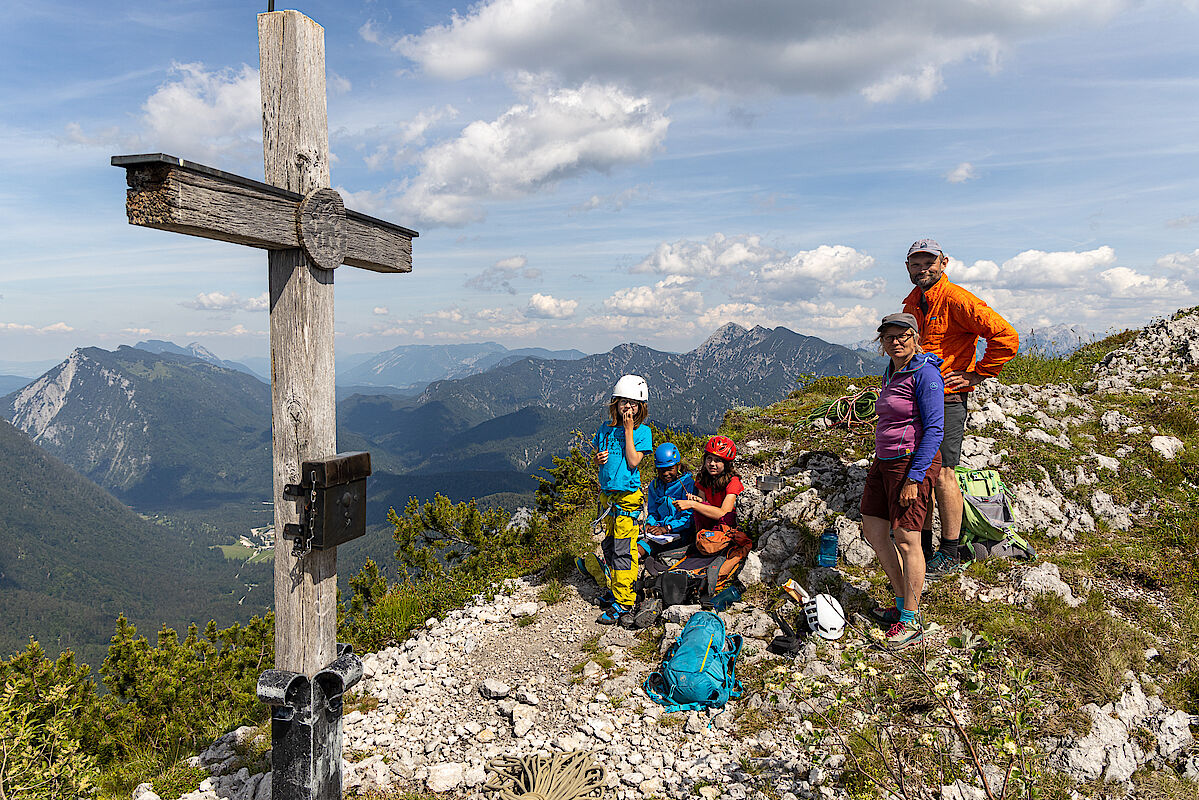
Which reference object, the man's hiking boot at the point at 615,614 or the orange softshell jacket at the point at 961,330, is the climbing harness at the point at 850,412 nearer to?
the orange softshell jacket at the point at 961,330

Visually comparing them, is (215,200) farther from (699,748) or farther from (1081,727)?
(1081,727)

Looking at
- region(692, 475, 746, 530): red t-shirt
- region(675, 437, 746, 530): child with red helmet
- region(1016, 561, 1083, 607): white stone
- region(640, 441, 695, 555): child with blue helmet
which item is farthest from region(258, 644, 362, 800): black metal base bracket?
region(1016, 561, 1083, 607): white stone

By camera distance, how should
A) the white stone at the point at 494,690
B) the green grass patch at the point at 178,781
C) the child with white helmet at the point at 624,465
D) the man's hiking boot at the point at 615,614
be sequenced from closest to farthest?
the green grass patch at the point at 178,781
the white stone at the point at 494,690
the child with white helmet at the point at 624,465
the man's hiking boot at the point at 615,614

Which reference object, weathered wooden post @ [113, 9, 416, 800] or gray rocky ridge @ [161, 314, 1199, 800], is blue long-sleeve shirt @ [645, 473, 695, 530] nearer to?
gray rocky ridge @ [161, 314, 1199, 800]

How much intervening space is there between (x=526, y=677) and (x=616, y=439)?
108 inches

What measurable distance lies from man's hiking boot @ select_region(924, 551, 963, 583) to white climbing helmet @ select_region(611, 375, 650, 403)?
362 cm

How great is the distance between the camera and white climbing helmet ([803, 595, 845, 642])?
5879mm

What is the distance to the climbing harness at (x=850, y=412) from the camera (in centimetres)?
1024

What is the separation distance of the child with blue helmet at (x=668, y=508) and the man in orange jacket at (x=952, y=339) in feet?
9.55

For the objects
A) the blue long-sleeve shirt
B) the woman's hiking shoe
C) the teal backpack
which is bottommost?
the teal backpack

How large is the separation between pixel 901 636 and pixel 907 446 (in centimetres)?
171

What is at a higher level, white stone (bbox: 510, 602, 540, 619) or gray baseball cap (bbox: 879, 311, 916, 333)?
gray baseball cap (bbox: 879, 311, 916, 333)

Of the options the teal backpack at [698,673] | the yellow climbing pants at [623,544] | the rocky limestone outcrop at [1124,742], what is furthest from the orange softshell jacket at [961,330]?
the yellow climbing pants at [623,544]

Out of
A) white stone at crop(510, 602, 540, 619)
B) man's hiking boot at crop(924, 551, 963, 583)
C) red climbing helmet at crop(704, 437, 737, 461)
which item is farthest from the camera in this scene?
white stone at crop(510, 602, 540, 619)
